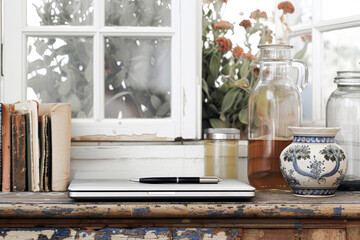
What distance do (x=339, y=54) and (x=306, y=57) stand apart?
5.2 inches

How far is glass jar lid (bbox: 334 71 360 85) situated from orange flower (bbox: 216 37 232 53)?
455mm

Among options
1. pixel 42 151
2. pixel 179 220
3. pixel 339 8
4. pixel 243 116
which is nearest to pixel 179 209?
pixel 179 220

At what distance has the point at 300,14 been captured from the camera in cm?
183

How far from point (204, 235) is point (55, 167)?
1.64ft

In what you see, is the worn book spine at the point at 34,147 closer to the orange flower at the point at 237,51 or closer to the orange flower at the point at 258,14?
the orange flower at the point at 237,51

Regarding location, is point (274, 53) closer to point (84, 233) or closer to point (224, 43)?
point (224, 43)

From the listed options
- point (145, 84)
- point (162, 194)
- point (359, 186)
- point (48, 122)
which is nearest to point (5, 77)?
point (48, 122)

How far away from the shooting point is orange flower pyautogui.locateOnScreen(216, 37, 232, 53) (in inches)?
73.2

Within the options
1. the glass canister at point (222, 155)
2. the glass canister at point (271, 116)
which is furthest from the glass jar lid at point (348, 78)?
the glass canister at point (222, 155)

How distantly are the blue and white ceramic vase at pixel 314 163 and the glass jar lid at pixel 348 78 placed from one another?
248 mm

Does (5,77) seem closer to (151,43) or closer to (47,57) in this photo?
(47,57)

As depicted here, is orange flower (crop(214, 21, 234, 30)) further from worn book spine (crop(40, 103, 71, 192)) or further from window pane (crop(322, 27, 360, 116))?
worn book spine (crop(40, 103, 71, 192))

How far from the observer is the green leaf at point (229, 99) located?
1853 mm

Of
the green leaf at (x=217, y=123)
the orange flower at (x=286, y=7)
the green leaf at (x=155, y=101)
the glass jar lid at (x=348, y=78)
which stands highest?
the orange flower at (x=286, y=7)
